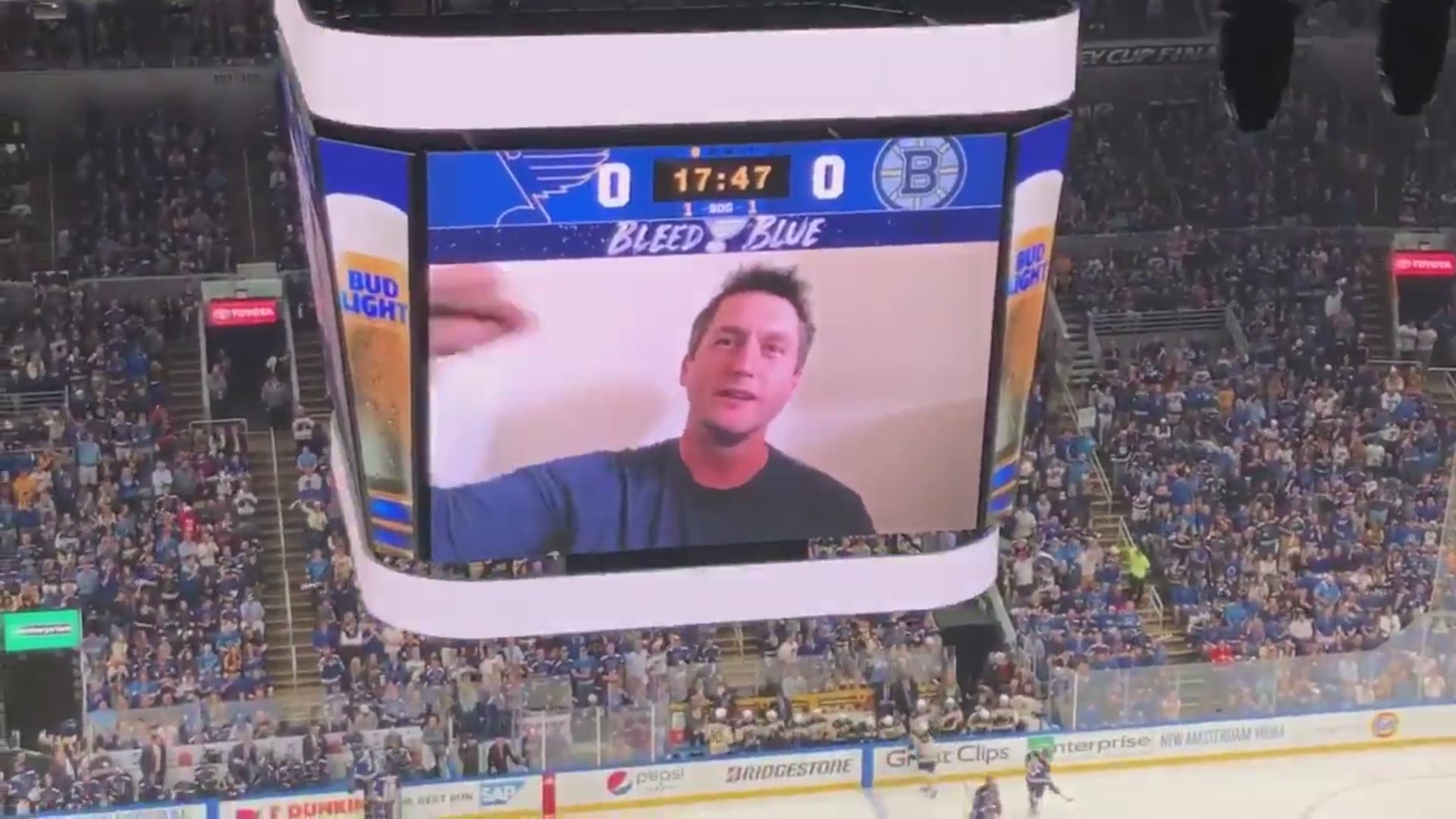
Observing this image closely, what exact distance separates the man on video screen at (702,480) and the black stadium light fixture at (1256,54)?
6.61 feet

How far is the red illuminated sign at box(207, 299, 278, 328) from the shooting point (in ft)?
47.6

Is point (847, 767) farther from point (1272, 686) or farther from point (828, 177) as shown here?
point (828, 177)

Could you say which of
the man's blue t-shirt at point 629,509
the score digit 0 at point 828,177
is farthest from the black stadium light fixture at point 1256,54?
the man's blue t-shirt at point 629,509

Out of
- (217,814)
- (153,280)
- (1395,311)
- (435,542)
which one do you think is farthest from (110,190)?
(1395,311)

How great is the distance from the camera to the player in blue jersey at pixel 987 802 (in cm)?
1241

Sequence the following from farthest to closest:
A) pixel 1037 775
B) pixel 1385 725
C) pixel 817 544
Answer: pixel 1385 725 → pixel 1037 775 → pixel 817 544

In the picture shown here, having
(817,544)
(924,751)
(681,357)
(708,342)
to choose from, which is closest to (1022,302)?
(708,342)

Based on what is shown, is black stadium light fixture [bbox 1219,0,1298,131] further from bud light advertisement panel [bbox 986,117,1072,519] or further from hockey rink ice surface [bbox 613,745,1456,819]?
hockey rink ice surface [bbox 613,745,1456,819]

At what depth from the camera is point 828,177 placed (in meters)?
8.94

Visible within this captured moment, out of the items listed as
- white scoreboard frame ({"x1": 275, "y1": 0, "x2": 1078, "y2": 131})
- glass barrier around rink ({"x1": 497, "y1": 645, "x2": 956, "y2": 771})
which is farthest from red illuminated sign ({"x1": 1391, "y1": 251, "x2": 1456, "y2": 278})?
white scoreboard frame ({"x1": 275, "y1": 0, "x2": 1078, "y2": 131})

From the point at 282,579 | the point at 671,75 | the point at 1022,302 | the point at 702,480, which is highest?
the point at 671,75

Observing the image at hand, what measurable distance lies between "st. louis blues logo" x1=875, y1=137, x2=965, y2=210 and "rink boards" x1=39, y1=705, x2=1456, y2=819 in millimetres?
4774

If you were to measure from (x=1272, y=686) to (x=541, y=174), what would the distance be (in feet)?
22.2

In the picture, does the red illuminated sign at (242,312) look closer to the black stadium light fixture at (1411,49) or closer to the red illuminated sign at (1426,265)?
the black stadium light fixture at (1411,49)
